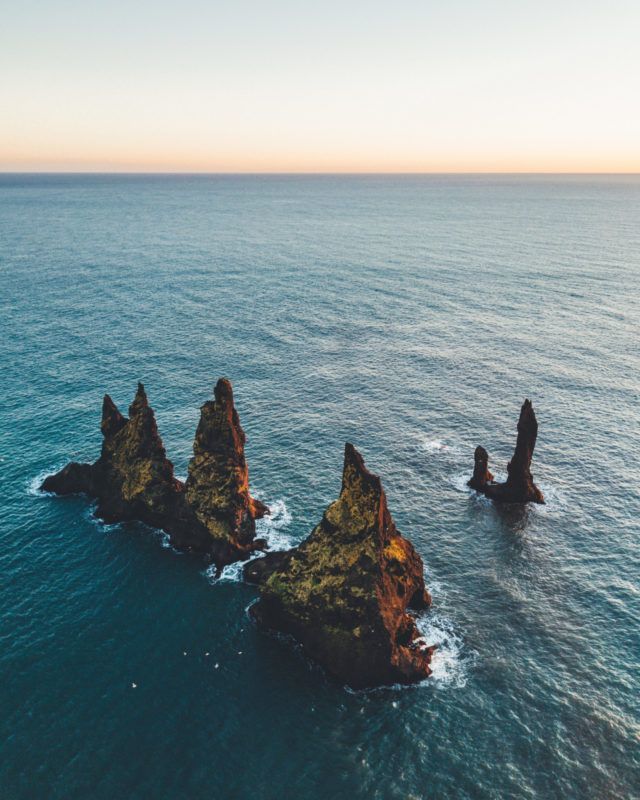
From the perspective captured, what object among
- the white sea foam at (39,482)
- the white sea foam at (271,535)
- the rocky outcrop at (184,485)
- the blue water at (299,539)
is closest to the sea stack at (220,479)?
the rocky outcrop at (184,485)

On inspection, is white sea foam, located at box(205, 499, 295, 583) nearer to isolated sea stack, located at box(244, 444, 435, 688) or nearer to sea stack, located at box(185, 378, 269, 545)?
sea stack, located at box(185, 378, 269, 545)

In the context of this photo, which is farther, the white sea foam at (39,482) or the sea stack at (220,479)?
the white sea foam at (39,482)

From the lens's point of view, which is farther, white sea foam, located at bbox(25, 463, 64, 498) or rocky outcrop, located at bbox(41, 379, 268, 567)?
white sea foam, located at bbox(25, 463, 64, 498)

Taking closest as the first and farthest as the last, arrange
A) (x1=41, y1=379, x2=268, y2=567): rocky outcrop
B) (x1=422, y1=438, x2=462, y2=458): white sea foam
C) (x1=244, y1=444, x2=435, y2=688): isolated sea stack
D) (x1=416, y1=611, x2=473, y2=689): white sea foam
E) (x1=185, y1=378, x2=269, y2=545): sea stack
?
(x1=244, y1=444, x2=435, y2=688): isolated sea stack
(x1=416, y1=611, x2=473, y2=689): white sea foam
(x1=185, y1=378, x2=269, y2=545): sea stack
(x1=41, y1=379, x2=268, y2=567): rocky outcrop
(x1=422, y1=438, x2=462, y2=458): white sea foam

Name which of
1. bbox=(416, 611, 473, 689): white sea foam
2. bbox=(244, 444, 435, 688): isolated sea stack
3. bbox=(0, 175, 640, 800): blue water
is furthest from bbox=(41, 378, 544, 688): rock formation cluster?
bbox=(0, 175, 640, 800): blue water

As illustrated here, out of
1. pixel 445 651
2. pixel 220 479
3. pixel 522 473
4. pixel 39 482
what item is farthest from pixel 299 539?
pixel 39 482

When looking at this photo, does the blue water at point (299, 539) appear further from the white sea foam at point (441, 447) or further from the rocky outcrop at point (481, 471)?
the rocky outcrop at point (481, 471)
